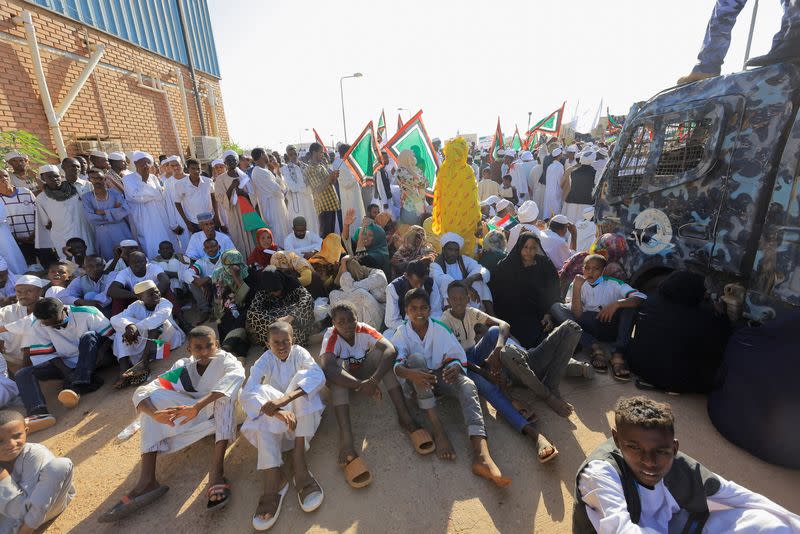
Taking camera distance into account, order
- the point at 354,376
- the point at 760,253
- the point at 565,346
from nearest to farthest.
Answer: the point at 760,253, the point at 565,346, the point at 354,376

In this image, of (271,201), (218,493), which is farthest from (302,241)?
(218,493)

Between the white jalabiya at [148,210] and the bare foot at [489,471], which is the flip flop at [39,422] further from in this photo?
the bare foot at [489,471]

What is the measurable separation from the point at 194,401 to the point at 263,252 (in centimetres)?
268

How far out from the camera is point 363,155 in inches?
253

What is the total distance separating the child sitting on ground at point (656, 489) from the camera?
147cm

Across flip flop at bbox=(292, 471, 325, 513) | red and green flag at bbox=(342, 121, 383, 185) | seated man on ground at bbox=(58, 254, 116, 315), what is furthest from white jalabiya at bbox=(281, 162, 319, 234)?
flip flop at bbox=(292, 471, 325, 513)

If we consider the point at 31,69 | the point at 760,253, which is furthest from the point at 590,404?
the point at 31,69

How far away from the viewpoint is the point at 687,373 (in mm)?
2932

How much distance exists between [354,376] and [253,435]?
0.88 metres

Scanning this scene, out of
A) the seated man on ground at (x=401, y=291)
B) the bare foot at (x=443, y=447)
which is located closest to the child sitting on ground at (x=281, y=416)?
the bare foot at (x=443, y=447)

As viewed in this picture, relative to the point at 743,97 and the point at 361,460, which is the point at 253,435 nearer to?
the point at 361,460

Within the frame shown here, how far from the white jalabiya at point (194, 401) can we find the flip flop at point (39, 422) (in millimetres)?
1346

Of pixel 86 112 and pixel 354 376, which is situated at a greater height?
pixel 86 112

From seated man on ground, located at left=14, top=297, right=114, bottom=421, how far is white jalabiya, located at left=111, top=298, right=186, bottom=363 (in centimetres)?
15
